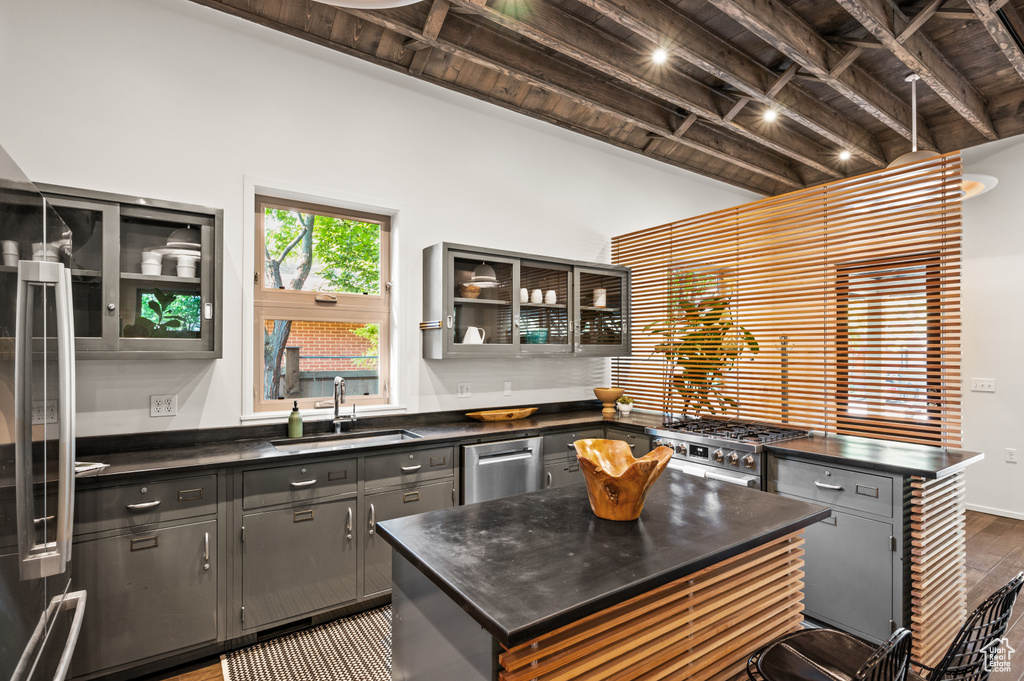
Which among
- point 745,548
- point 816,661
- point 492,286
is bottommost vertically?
point 816,661

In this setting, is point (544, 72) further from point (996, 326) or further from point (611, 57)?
point (996, 326)

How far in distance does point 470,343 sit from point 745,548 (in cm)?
251

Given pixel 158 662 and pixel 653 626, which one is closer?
pixel 653 626

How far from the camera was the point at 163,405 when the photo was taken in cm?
282

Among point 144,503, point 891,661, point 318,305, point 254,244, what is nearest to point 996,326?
point 891,661

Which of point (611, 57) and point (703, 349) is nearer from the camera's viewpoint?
point (611, 57)

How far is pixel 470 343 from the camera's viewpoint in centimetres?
369

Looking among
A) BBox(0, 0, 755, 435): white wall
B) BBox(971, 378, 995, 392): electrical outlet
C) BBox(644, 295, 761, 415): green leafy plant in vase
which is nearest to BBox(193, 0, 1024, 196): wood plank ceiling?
BBox(0, 0, 755, 435): white wall

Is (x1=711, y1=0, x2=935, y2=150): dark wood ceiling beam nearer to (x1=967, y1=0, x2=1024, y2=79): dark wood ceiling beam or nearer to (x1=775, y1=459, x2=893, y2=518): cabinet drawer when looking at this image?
(x1=967, y1=0, x2=1024, y2=79): dark wood ceiling beam

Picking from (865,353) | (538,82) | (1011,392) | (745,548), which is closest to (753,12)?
(538,82)

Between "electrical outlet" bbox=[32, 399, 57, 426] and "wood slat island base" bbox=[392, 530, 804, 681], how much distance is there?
100cm

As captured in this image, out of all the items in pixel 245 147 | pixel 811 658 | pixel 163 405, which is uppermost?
pixel 245 147

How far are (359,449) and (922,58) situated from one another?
13.4 ft

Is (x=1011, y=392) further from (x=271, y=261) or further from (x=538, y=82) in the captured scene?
(x=271, y=261)
